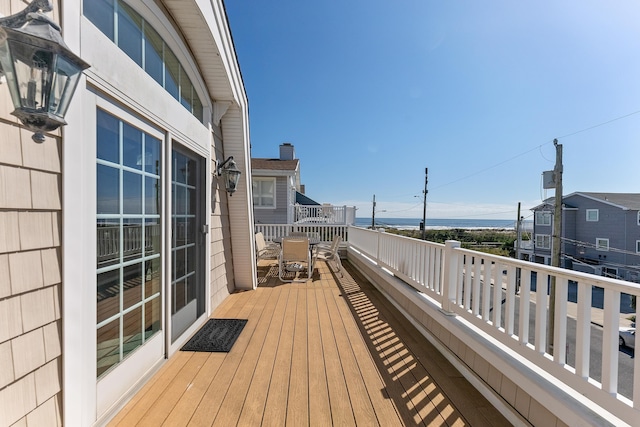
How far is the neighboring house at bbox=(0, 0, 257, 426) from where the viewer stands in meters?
1.15

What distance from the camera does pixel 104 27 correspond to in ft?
5.50

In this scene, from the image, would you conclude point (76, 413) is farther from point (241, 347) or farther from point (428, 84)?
point (428, 84)

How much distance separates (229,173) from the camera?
3.87m

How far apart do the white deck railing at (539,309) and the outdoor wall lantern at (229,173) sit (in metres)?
2.57

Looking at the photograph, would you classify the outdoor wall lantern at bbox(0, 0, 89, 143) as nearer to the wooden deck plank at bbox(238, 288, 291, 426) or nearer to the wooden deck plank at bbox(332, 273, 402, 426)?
the wooden deck plank at bbox(238, 288, 291, 426)

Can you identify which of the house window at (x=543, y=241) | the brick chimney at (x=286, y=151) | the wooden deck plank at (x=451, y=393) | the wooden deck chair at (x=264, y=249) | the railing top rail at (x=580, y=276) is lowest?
the house window at (x=543, y=241)

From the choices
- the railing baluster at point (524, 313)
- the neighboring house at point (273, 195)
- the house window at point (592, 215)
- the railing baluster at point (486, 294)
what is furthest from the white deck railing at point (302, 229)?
the house window at point (592, 215)

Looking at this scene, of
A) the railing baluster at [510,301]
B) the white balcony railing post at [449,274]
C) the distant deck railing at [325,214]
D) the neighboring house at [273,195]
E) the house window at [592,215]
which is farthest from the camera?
the house window at [592,215]

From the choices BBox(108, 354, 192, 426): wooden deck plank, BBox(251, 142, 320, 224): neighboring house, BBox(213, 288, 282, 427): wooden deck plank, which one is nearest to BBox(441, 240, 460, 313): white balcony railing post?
BBox(213, 288, 282, 427): wooden deck plank

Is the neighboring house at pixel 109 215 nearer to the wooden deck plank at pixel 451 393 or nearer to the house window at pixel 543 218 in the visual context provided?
the wooden deck plank at pixel 451 393

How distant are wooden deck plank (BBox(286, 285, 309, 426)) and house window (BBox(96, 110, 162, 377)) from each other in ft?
3.79

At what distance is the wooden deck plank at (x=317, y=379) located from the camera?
1752 millimetres

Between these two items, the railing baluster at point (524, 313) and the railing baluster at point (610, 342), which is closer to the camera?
the railing baluster at point (610, 342)

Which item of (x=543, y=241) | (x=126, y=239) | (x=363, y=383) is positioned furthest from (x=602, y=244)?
(x=126, y=239)
